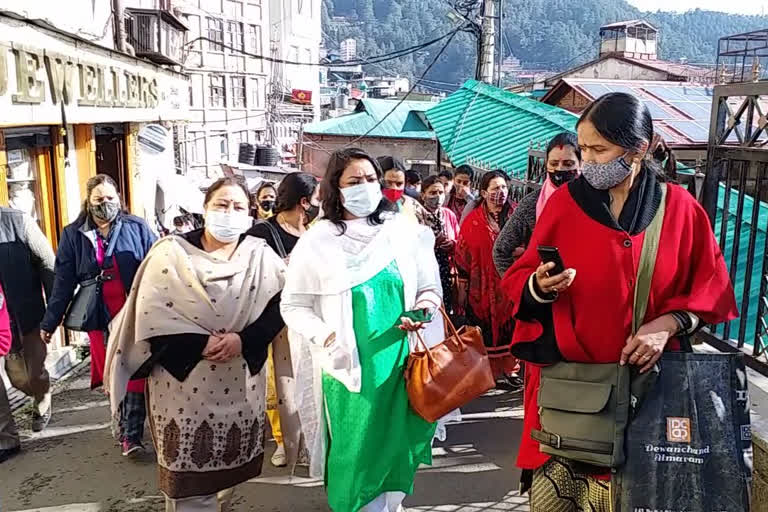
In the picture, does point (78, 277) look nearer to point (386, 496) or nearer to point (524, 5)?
point (386, 496)

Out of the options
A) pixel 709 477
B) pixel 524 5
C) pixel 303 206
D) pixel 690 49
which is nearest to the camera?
pixel 709 477

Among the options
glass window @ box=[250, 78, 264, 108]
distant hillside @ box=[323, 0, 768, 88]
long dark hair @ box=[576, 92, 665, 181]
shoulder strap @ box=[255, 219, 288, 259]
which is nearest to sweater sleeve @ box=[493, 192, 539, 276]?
shoulder strap @ box=[255, 219, 288, 259]

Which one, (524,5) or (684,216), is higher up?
(524,5)

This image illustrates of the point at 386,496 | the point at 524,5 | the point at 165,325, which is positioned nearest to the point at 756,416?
the point at 386,496

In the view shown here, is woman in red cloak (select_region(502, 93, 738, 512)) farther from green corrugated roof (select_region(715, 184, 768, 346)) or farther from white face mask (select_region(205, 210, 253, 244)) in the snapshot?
green corrugated roof (select_region(715, 184, 768, 346))

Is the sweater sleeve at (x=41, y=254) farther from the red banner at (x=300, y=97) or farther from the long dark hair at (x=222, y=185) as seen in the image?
the red banner at (x=300, y=97)

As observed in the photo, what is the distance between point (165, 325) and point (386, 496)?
127cm

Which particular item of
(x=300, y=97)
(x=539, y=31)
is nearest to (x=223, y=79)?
(x=300, y=97)

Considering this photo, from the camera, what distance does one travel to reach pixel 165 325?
2963 mm

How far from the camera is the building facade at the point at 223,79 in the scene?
33375 millimetres

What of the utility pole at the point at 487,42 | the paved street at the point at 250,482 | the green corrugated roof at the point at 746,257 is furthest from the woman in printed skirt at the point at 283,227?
the utility pole at the point at 487,42

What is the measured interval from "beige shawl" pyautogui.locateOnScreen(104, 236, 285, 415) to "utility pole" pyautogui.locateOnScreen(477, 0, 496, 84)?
40.1ft

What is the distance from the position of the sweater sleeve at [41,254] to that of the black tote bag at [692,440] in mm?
3903

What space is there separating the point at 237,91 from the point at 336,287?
36805 mm
